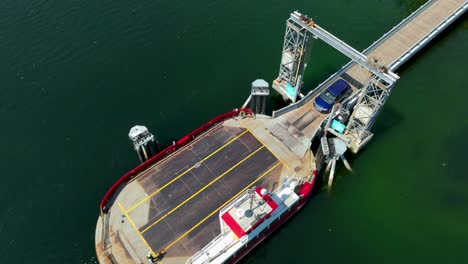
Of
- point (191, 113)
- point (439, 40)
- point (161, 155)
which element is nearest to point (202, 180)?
point (161, 155)

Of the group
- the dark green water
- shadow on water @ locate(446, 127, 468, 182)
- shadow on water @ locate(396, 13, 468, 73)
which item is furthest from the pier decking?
shadow on water @ locate(446, 127, 468, 182)

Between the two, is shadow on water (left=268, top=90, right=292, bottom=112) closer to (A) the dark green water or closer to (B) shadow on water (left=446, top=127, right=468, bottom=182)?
(A) the dark green water

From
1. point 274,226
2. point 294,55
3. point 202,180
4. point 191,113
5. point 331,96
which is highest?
point 191,113

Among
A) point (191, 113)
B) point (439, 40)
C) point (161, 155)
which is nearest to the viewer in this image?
point (161, 155)

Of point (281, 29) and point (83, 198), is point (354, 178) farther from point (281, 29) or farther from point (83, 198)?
point (83, 198)

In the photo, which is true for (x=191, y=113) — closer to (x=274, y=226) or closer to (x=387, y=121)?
(x=274, y=226)

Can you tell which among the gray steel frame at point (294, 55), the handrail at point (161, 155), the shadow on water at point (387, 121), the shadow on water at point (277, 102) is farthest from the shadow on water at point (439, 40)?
the handrail at point (161, 155)
